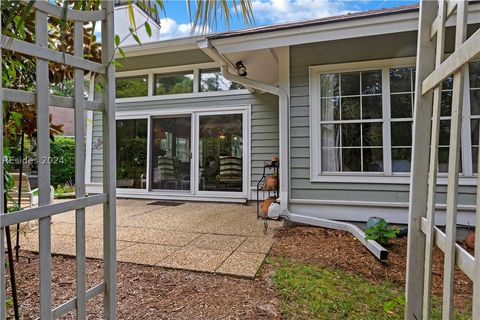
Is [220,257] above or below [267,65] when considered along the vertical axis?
below

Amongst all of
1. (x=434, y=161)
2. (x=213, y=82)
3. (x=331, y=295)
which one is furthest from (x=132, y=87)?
(x=434, y=161)

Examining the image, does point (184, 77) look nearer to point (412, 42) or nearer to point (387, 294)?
point (412, 42)

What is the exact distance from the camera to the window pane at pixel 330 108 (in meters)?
4.20

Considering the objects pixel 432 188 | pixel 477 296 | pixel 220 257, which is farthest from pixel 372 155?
pixel 477 296

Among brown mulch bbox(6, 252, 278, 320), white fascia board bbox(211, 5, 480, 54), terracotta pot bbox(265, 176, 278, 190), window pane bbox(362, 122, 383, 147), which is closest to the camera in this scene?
brown mulch bbox(6, 252, 278, 320)

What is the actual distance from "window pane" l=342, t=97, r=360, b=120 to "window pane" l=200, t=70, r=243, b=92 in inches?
107

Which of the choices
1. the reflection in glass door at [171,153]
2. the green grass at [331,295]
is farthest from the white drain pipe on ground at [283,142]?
the reflection in glass door at [171,153]

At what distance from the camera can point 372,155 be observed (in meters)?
4.06

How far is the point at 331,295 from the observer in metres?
2.23

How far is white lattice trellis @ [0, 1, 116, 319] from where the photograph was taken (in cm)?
98

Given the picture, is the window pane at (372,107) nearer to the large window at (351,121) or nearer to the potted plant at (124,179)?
the large window at (351,121)

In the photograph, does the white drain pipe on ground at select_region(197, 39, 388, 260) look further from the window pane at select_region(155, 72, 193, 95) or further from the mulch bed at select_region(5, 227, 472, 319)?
Answer: the window pane at select_region(155, 72, 193, 95)

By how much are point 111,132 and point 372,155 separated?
3.61 meters

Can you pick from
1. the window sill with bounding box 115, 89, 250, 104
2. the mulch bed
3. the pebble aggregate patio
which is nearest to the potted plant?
the pebble aggregate patio
